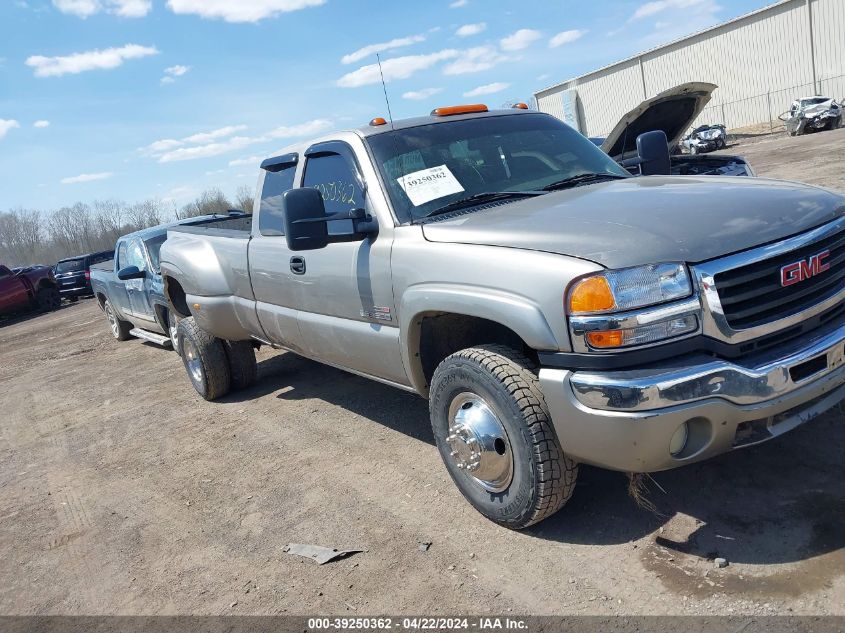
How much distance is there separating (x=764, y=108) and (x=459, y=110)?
38687mm

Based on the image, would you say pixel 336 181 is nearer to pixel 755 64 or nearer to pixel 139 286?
pixel 139 286

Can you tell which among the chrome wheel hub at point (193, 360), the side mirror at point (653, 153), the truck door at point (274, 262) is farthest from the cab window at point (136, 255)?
the side mirror at point (653, 153)

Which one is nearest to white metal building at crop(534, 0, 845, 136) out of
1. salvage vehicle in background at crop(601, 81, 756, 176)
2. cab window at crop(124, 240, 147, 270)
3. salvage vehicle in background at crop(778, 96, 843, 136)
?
salvage vehicle in background at crop(778, 96, 843, 136)

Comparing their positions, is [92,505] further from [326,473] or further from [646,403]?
[646,403]

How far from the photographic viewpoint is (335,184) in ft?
14.0

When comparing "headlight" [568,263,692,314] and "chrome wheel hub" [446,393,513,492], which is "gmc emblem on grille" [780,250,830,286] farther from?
"chrome wheel hub" [446,393,513,492]

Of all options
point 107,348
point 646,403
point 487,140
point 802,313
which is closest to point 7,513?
point 487,140

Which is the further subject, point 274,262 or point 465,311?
point 274,262

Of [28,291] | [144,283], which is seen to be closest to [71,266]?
[28,291]

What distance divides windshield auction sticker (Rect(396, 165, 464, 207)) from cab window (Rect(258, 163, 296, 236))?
1.23 meters

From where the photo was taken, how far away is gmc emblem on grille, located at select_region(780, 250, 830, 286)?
2.74 metres

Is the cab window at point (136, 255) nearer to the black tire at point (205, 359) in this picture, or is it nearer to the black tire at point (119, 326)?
the black tire at point (119, 326)

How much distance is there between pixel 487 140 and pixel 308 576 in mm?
2583

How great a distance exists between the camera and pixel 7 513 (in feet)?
15.6
